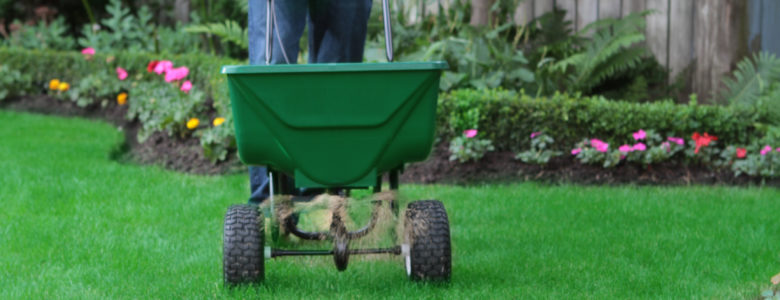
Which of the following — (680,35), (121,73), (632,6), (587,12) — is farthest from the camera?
(121,73)

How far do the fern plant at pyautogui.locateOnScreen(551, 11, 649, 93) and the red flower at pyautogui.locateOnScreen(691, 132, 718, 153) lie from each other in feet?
2.58

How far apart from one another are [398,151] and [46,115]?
489 cm

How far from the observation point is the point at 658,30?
20.1 ft

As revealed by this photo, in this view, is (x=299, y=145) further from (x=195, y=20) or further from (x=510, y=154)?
(x=195, y=20)

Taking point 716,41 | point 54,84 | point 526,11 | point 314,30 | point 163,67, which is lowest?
point 54,84

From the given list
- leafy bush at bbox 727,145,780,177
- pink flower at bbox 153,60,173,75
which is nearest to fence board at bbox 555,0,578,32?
leafy bush at bbox 727,145,780,177

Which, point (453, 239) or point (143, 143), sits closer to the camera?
point (453, 239)

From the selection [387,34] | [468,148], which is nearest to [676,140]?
[468,148]

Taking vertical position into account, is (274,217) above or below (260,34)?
below

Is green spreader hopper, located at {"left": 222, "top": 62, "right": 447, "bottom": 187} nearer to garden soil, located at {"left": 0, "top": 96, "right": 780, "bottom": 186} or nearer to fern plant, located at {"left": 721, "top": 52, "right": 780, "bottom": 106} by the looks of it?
garden soil, located at {"left": 0, "top": 96, "right": 780, "bottom": 186}

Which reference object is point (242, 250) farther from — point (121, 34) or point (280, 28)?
point (121, 34)

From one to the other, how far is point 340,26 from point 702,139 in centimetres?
231

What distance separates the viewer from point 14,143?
5793 millimetres

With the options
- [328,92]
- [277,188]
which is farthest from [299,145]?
[277,188]
